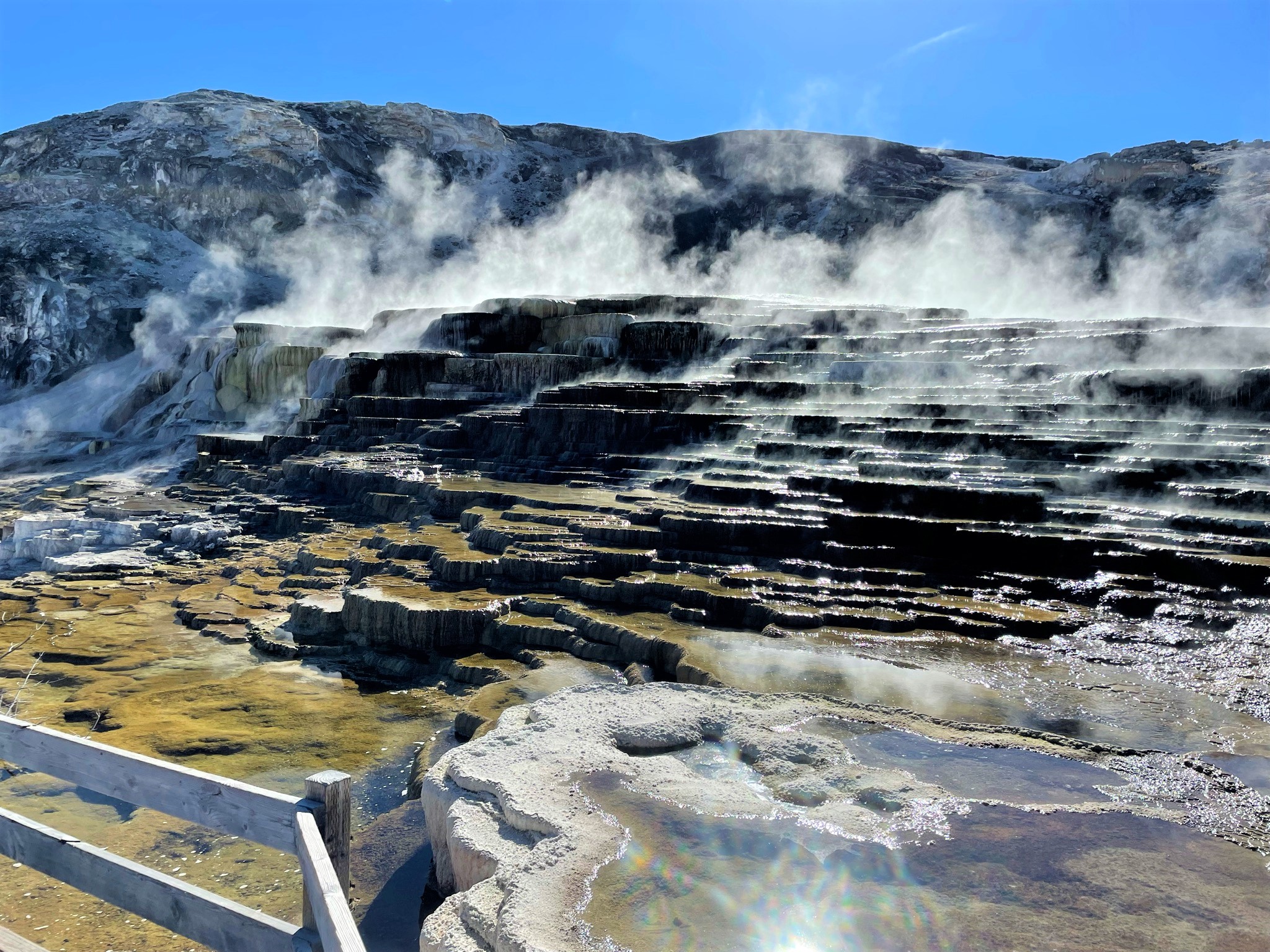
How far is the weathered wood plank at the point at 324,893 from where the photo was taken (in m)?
1.70

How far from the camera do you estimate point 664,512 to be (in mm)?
9367

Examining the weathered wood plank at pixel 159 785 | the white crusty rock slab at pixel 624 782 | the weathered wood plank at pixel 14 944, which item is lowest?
the white crusty rock slab at pixel 624 782

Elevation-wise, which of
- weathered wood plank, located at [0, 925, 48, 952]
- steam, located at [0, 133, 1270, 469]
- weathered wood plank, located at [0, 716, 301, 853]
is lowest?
weathered wood plank, located at [0, 925, 48, 952]

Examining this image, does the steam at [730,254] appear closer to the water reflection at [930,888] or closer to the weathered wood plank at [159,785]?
the water reflection at [930,888]

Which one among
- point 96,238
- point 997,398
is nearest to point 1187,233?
point 997,398

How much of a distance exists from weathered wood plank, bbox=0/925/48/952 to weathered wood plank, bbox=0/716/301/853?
1.18 ft

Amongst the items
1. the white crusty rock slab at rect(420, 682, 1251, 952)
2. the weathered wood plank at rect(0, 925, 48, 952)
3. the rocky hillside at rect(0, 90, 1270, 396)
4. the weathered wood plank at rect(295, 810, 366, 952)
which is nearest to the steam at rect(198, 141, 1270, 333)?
the rocky hillside at rect(0, 90, 1270, 396)

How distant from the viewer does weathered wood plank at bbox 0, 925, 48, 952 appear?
219 cm

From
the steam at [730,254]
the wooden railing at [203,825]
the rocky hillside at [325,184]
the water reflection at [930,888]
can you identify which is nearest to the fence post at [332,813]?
the wooden railing at [203,825]

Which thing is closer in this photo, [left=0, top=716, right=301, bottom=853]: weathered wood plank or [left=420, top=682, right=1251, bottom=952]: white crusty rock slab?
[left=0, top=716, right=301, bottom=853]: weathered wood plank

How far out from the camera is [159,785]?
2.26 m

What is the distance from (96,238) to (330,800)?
28649 millimetres

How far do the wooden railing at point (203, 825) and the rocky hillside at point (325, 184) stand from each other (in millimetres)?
25278

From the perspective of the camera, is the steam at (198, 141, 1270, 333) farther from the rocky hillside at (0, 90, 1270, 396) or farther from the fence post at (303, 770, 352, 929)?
the fence post at (303, 770, 352, 929)
